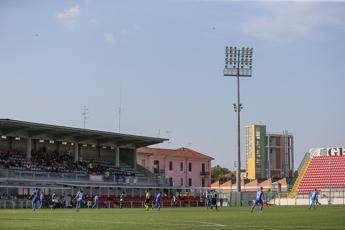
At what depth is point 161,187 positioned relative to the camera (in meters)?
68.9

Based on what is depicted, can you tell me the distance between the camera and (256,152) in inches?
5487

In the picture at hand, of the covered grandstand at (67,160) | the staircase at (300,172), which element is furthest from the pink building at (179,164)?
the staircase at (300,172)

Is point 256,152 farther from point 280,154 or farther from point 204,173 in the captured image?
point 204,173

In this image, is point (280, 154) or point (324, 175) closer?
point (324, 175)

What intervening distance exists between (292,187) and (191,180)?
37.6 m

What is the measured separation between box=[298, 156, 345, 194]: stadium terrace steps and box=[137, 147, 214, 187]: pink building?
31.7 meters

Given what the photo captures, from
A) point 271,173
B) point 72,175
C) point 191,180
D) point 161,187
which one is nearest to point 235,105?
point 161,187

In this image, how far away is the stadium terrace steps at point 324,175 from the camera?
6875 centimetres

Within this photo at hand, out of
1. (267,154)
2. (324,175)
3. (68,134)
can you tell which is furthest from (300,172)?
(267,154)

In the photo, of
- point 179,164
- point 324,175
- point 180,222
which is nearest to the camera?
point 180,222

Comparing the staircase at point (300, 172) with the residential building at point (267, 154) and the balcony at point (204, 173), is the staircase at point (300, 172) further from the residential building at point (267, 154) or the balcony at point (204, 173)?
the residential building at point (267, 154)

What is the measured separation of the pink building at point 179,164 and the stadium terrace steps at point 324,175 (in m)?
31.7

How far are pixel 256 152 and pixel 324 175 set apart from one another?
6866 centimetres

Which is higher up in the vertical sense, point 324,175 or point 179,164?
point 179,164
